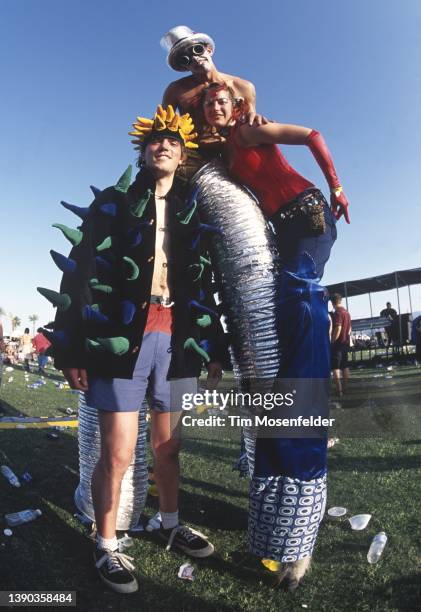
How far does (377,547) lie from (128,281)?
2045 millimetres


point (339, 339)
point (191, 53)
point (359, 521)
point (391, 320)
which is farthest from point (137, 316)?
point (391, 320)

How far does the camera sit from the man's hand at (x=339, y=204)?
2.31 meters

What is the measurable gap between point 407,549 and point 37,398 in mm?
8071

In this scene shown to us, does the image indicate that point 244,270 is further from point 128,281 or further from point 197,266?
point 128,281

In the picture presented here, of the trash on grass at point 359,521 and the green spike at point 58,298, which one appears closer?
the green spike at point 58,298

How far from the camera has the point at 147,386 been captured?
241cm

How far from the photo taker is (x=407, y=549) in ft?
8.07

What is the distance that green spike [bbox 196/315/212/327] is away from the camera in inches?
93.3

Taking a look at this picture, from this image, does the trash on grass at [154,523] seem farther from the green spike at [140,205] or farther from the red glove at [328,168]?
the red glove at [328,168]

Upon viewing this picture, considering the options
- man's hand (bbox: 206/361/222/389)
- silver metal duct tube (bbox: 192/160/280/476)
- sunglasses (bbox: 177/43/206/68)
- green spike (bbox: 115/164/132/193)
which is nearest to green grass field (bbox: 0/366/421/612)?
silver metal duct tube (bbox: 192/160/280/476)

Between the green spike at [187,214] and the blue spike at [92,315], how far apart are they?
66 cm

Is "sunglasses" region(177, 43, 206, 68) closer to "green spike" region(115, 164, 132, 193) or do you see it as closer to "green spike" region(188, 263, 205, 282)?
"green spike" region(115, 164, 132, 193)

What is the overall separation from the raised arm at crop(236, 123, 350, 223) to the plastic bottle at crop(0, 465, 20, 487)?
308 centimetres

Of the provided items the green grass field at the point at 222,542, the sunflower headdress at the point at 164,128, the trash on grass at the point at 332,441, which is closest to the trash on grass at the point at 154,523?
the green grass field at the point at 222,542
